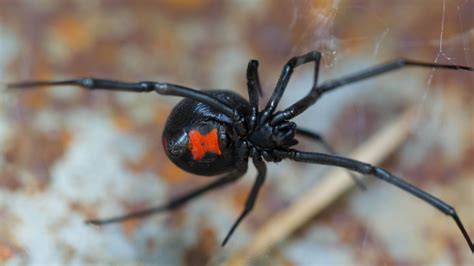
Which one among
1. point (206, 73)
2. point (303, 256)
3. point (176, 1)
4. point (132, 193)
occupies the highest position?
point (176, 1)

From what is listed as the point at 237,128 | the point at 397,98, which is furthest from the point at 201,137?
the point at 397,98

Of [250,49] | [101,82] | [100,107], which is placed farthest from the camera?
[250,49]

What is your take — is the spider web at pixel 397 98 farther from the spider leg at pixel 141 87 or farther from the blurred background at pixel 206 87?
the spider leg at pixel 141 87

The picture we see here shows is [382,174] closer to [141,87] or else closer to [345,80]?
[345,80]

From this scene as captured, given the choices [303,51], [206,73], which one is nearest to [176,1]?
[206,73]

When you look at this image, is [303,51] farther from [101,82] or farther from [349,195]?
[101,82]

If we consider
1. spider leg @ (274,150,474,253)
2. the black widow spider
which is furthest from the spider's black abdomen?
spider leg @ (274,150,474,253)

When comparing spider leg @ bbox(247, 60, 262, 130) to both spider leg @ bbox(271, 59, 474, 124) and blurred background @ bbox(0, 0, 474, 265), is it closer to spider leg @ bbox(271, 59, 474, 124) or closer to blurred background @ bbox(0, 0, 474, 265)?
spider leg @ bbox(271, 59, 474, 124)
